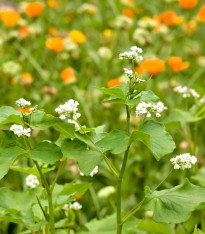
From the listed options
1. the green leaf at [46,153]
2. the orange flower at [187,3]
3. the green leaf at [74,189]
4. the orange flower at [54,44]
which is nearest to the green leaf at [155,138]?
the green leaf at [46,153]

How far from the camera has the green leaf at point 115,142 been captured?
840 mm

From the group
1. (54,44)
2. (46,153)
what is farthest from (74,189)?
(54,44)

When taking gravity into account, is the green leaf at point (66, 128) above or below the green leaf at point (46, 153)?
above

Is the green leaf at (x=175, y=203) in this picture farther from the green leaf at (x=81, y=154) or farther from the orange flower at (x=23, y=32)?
the orange flower at (x=23, y=32)

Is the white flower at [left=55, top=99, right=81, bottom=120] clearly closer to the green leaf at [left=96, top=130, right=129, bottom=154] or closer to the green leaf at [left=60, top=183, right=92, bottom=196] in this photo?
the green leaf at [left=96, top=130, right=129, bottom=154]

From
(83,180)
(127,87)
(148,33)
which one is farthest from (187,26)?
(127,87)

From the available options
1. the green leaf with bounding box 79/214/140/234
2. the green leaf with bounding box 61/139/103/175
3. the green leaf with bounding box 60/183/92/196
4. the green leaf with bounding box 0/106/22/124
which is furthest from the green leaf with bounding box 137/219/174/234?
the green leaf with bounding box 0/106/22/124

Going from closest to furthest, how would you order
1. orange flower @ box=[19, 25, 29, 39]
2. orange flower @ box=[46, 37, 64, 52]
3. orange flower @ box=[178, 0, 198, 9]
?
orange flower @ box=[46, 37, 64, 52]
orange flower @ box=[19, 25, 29, 39]
orange flower @ box=[178, 0, 198, 9]

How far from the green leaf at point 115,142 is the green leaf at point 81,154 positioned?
4 cm

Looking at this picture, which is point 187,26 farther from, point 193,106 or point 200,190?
point 200,190

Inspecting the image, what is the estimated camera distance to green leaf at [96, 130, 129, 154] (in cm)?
84

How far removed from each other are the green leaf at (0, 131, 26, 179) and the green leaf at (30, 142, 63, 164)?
0.02 m

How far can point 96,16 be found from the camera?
3387 mm

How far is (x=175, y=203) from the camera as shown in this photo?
88cm
